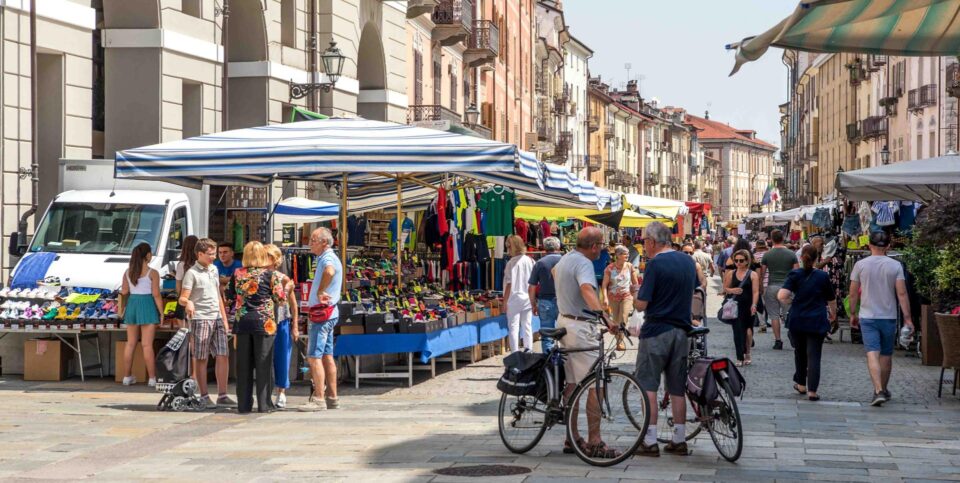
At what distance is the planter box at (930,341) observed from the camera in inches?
677

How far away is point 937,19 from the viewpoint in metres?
8.16

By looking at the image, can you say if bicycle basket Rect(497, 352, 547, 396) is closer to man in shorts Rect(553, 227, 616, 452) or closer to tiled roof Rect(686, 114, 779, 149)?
man in shorts Rect(553, 227, 616, 452)

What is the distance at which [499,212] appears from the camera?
19.5m

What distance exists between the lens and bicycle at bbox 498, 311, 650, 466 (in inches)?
395

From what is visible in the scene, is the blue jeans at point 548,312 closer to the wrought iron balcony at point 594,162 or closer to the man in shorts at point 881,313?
the man in shorts at point 881,313

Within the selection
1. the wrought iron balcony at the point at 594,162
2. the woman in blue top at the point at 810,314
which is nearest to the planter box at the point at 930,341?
the woman in blue top at the point at 810,314

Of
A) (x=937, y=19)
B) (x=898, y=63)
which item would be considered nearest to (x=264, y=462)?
(x=937, y=19)

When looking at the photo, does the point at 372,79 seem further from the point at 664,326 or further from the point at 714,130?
the point at 714,130

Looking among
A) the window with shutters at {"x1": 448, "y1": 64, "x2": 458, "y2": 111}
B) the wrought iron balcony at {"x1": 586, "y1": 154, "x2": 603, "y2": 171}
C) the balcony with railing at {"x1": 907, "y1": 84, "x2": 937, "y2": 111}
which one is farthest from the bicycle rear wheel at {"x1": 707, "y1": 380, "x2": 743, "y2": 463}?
the wrought iron balcony at {"x1": 586, "y1": 154, "x2": 603, "y2": 171}

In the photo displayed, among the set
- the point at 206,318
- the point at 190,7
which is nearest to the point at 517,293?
the point at 206,318

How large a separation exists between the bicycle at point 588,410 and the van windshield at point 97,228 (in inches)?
351

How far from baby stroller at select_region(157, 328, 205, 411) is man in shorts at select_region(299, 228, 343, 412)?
107 centimetres

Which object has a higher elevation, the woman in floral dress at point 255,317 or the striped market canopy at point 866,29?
the striped market canopy at point 866,29

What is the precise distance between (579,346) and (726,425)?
3.85 feet
